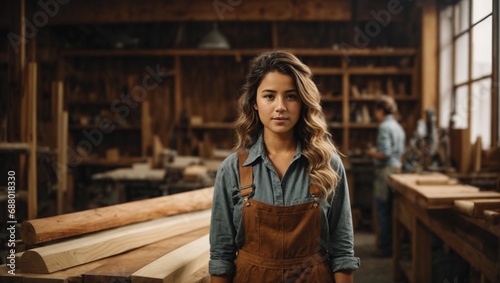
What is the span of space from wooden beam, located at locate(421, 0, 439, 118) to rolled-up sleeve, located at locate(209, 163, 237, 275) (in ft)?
19.6

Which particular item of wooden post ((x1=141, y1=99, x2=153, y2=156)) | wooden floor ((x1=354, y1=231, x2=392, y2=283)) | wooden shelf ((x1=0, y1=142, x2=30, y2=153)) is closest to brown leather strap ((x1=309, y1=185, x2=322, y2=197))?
wooden shelf ((x1=0, y1=142, x2=30, y2=153))

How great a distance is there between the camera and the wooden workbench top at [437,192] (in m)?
2.81

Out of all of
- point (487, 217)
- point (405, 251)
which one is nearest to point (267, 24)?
point (405, 251)

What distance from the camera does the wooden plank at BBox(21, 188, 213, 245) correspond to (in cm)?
215

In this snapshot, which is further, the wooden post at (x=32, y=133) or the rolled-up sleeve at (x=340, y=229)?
the wooden post at (x=32, y=133)

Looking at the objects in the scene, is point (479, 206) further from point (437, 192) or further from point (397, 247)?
point (397, 247)

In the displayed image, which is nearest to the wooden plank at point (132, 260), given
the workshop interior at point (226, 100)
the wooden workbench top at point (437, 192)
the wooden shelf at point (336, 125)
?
the workshop interior at point (226, 100)

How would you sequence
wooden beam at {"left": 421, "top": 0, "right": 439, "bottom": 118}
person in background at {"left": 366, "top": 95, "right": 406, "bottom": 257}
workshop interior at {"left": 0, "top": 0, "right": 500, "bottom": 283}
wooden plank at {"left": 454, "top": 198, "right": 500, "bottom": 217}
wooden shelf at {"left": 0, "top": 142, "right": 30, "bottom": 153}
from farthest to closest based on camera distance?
wooden beam at {"left": 421, "top": 0, "right": 439, "bottom": 118} → person in background at {"left": 366, "top": 95, "right": 406, "bottom": 257} → workshop interior at {"left": 0, "top": 0, "right": 500, "bottom": 283} → wooden shelf at {"left": 0, "top": 142, "right": 30, "bottom": 153} → wooden plank at {"left": 454, "top": 198, "right": 500, "bottom": 217}

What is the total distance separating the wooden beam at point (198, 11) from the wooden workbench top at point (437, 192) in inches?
171

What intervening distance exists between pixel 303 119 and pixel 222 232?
541 millimetres

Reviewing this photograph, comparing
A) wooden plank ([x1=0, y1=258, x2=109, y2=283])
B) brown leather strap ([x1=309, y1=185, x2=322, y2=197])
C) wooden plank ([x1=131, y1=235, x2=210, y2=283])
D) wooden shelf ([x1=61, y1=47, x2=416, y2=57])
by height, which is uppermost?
wooden shelf ([x1=61, y1=47, x2=416, y2=57])

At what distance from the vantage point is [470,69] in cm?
592

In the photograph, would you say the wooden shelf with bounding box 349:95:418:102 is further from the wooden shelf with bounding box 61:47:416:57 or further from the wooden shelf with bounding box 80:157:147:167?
the wooden shelf with bounding box 80:157:147:167

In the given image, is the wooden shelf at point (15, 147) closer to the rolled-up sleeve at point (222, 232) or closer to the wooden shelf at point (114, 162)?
the rolled-up sleeve at point (222, 232)
